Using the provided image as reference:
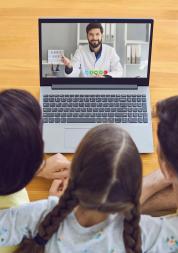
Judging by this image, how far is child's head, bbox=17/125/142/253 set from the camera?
849 mm

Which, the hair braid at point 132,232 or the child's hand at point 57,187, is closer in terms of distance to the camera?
the hair braid at point 132,232

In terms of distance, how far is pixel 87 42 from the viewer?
1304 mm

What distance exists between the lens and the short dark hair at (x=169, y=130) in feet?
3.05

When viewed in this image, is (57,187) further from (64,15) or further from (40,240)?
(64,15)

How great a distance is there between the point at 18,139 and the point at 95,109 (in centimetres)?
44

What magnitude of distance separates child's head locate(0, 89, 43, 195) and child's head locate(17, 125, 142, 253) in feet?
0.28

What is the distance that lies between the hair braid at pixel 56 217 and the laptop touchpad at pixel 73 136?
0.31 m

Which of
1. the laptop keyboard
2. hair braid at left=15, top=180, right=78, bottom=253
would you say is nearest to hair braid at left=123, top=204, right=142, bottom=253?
hair braid at left=15, top=180, right=78, bottom=253

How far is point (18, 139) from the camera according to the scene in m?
0.91

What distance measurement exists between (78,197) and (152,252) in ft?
0.68

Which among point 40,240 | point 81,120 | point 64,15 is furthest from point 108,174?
point 64,15

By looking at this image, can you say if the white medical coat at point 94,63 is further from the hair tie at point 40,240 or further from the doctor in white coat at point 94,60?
the hair tie at point 40,240

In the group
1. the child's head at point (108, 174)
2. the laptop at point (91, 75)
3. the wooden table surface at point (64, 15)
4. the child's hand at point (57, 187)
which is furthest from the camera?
the wooden table surface at point (64, 15)

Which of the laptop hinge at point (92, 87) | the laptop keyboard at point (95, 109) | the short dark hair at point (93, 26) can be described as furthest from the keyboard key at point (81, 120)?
the short dark hair at point (93, 26)
